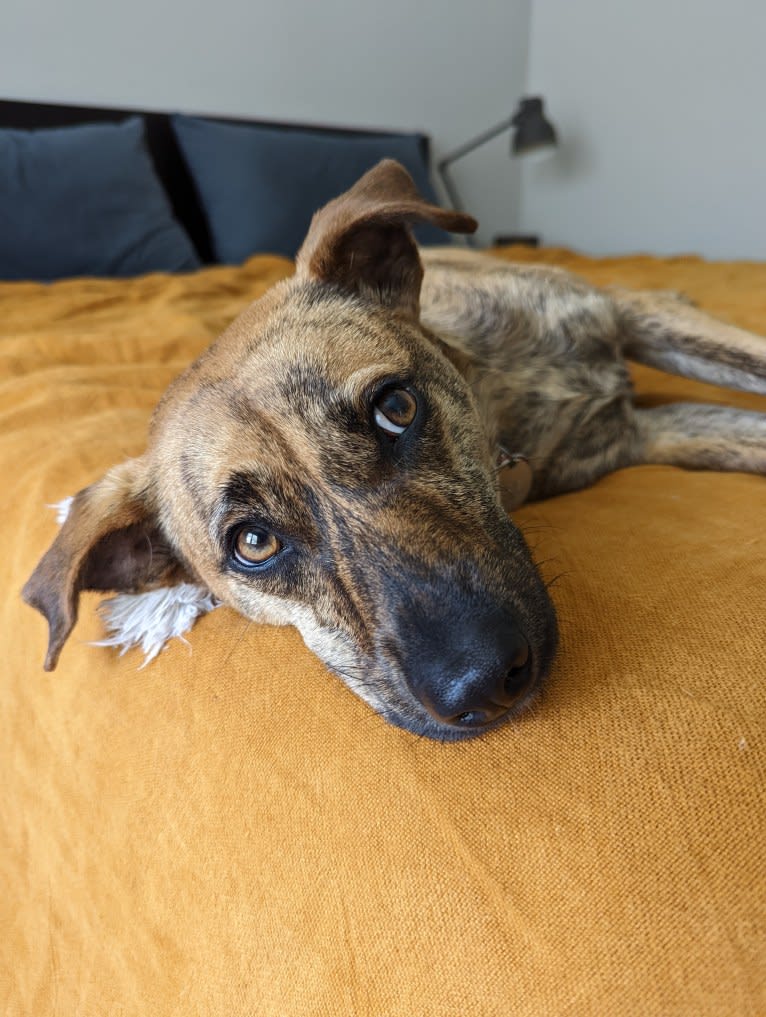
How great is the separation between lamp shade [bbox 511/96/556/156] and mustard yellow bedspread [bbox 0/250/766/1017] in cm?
623

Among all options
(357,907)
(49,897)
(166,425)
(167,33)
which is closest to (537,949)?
(357,907)

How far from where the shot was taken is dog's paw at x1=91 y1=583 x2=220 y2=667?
1461 millimetres

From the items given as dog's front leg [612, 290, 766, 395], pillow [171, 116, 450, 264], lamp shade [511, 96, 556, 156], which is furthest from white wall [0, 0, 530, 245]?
dog's front leg [612, 290, 766, 395]

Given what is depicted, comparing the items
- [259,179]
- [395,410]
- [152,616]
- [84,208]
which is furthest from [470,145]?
[152,616]

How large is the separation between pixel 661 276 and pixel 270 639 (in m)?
4.20

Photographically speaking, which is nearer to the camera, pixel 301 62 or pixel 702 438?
pixel 702 438

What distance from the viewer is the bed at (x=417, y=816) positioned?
0.79 m

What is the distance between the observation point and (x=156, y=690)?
1.34m

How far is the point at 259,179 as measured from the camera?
5.27 meters

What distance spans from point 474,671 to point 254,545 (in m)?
0.65

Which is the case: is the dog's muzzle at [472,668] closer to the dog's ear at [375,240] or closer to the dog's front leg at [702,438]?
the dog's ear at [375,240]

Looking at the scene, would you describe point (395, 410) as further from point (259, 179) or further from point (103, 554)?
point (259, 179)

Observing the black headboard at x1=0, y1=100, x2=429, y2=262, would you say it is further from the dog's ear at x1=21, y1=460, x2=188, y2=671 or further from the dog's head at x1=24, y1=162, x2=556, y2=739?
the dog's ear at x1=21, y1=460, x2=188, y2=671

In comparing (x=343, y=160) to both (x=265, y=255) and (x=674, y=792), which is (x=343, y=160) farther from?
(x=674, y=792)
